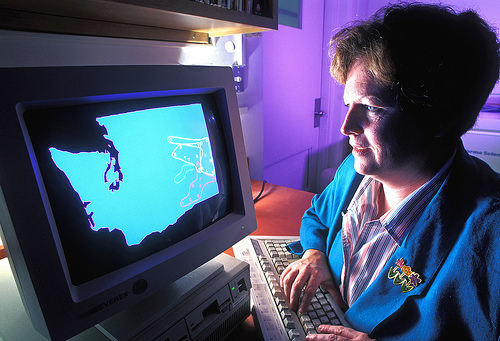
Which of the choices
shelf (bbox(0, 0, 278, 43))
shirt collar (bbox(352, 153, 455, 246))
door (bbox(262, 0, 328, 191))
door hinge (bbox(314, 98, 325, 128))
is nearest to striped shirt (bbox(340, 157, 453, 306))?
shirt collar (bbox(352, 153, 455, 246))

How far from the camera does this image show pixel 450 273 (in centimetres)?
60

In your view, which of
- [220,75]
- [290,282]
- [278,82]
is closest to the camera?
[220,75]

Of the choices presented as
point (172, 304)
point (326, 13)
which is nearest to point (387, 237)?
point (172, 304)

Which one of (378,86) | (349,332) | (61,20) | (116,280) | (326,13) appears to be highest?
(326,13)

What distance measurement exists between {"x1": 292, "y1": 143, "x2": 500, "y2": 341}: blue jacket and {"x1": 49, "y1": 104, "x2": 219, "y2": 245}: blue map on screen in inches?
18.6

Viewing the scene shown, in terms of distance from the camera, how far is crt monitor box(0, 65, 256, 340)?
1.30 ft

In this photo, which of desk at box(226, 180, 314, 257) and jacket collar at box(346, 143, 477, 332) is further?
desk at box(226, 180, 314, 257)

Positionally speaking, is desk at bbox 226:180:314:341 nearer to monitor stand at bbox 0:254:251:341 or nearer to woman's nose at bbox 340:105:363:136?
monitor stand at bbox 0:254:251:341

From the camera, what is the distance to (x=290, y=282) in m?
0.75

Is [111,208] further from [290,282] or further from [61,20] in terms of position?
[61,20]

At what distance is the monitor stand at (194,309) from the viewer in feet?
1.66

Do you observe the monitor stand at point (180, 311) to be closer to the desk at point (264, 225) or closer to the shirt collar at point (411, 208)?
the desk at point (264, 225)

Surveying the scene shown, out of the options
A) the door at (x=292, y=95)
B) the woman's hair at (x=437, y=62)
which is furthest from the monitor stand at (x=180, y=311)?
the door at (x=292, y=95)

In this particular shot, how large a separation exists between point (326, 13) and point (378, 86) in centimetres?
214
